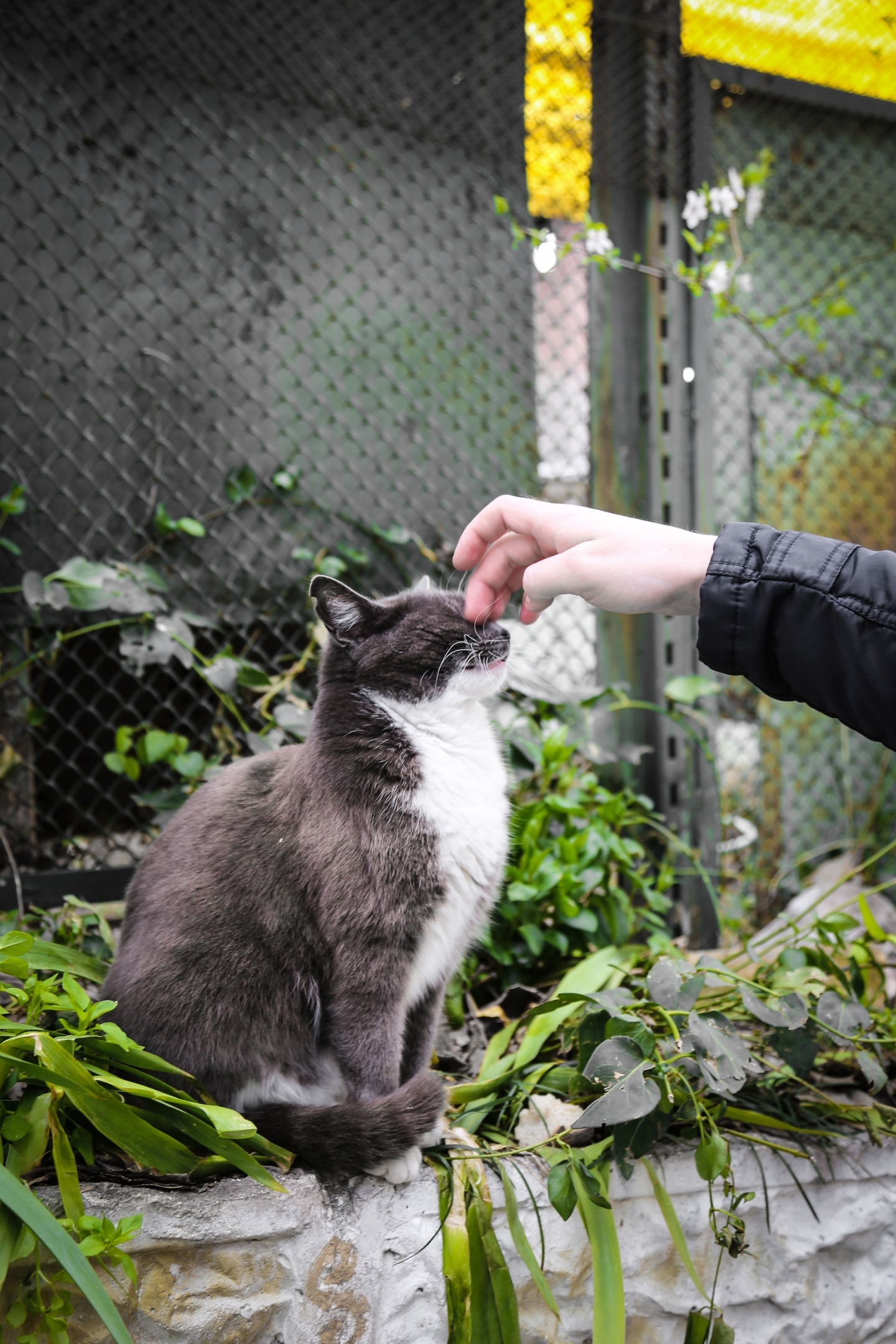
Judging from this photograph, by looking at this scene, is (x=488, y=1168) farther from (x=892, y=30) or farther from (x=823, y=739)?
(x=892, y=30)

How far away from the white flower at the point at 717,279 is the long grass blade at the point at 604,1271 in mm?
2206

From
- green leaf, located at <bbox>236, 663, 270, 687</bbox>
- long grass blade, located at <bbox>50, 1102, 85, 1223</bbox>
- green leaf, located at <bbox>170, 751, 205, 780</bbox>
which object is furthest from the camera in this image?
green leaf, located at <bbox>236, 663, 270, 687</bbox>

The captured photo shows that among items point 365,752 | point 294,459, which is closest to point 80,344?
point 294,459

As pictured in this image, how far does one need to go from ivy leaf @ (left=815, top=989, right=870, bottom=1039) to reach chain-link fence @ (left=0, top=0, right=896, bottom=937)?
105 cm

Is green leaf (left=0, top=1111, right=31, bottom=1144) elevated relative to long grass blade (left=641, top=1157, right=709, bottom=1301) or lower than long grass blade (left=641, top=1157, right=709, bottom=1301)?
elevated

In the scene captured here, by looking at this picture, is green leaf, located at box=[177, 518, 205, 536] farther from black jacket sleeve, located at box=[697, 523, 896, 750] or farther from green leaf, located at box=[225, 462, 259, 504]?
black jacket sleeve, located at box=[697, 523, 896, 750]

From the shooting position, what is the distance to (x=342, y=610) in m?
1.45

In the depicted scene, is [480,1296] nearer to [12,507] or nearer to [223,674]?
[223,674]

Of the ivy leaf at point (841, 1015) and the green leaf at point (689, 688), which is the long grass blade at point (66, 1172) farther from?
the green leaf at point (689, 688)

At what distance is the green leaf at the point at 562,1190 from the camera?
48.6 inches

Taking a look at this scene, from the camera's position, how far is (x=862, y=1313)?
1529 mm

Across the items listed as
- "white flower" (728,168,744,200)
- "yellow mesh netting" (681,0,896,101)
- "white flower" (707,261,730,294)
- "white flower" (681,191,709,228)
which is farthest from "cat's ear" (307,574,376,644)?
"yellow mesh netting" (681,0,896,101)

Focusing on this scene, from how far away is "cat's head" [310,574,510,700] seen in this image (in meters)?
1.46

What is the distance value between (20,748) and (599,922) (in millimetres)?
1590
